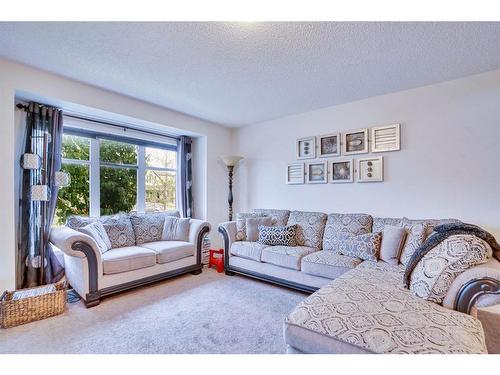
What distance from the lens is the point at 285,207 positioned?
3957 millimetres

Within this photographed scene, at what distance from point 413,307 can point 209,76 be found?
2668 mm

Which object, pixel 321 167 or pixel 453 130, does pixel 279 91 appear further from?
pixel 453 130

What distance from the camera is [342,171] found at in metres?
3.39

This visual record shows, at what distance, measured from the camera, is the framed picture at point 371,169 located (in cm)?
308

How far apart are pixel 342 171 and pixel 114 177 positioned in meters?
3.41

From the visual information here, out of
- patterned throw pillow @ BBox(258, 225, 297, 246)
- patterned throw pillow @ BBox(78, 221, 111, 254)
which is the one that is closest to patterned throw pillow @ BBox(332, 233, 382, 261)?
patterned throw pillow @ BBox(258, 225, 297, 246)

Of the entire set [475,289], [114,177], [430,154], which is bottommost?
[475,289]

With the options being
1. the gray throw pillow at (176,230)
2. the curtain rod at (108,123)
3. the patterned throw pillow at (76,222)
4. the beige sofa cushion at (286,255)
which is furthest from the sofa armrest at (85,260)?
the beige sofa cushion at (286,255)

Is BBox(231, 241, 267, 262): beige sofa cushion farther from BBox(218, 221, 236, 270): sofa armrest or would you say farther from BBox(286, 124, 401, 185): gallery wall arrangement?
BBox(286, 124, 401, 185): gallery wall arrangement

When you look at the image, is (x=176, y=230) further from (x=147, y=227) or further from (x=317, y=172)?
(x=317, y=172)

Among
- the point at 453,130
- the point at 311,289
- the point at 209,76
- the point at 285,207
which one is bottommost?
the point at 311,289

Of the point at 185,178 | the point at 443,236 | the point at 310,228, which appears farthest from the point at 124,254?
the point at 443,236

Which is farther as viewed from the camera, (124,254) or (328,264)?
(124,254)
